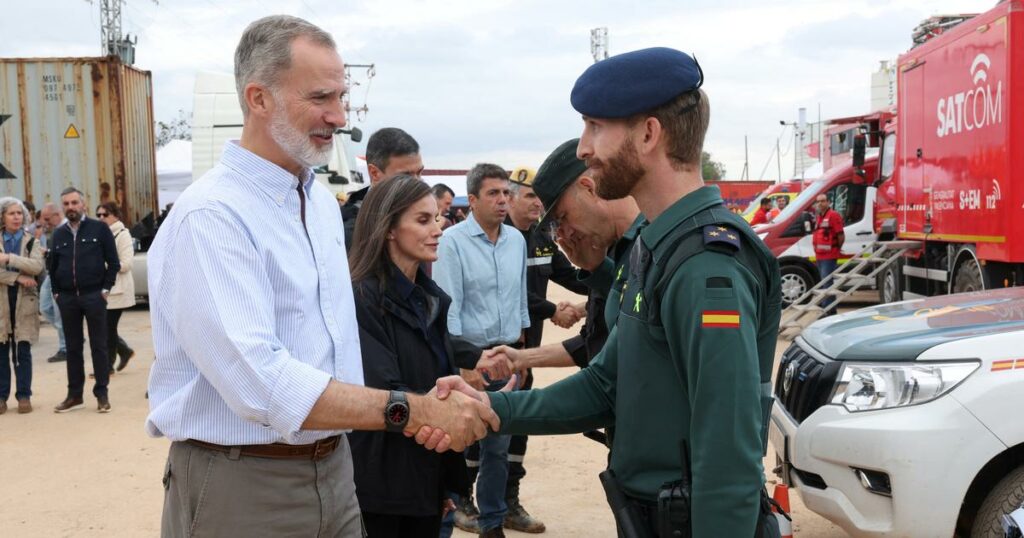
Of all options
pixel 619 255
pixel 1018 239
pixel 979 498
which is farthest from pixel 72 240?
pixel 1018 239

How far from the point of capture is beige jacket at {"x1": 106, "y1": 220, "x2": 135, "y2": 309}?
32.0 ft

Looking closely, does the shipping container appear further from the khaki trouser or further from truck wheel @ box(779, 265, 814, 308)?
the khaki trouser

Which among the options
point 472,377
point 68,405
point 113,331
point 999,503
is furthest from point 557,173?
point 113,331

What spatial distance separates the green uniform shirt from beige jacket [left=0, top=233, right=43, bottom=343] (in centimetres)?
815

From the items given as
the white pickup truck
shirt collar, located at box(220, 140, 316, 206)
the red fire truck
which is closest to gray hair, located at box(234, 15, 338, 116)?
shirt collar, located at box(220, 140, 316, 206)

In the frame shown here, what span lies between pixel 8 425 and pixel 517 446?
513 cm

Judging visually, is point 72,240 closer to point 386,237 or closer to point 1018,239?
point 386,237

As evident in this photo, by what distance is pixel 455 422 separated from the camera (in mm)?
2760

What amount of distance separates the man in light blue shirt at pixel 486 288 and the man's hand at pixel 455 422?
2383 mm

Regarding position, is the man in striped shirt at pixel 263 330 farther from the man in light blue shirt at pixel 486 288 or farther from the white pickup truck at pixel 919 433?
the man in light blue shirt at pixel 486 288

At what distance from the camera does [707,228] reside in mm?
2053

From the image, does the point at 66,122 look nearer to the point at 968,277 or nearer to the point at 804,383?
the point at 968,277

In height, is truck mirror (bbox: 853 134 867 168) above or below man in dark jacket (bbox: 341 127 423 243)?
above

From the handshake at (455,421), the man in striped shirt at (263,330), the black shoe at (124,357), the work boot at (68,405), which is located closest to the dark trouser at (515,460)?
the handshake at (455,421)
